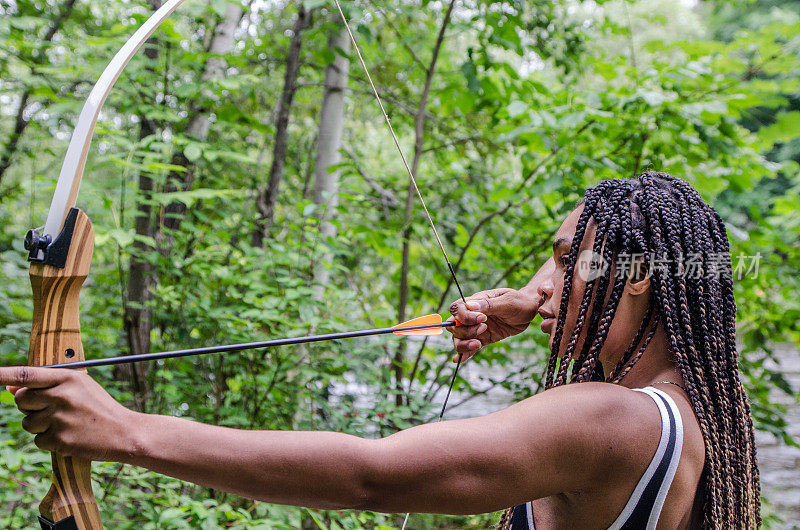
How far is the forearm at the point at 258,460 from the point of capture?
0.81 metres

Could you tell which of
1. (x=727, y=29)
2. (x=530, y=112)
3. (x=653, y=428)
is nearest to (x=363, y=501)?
(x=653, y=428)

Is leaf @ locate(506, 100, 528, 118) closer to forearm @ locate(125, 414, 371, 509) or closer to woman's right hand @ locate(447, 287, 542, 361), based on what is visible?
woman's right hand @ locate(447, 287, 542, 361)

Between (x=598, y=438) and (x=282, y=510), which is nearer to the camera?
(x=598, y=438)

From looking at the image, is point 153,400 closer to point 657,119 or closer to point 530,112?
point 530,112

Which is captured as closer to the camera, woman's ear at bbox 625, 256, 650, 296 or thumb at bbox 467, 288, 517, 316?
woman's ear at bbox 625, 256, 650, 296

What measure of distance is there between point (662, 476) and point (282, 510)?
5.61 ft

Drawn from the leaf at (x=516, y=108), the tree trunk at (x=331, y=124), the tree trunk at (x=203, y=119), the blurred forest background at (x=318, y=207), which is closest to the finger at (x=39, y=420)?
the blurred forest background at (x=318, y=207)

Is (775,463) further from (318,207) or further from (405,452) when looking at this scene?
(405,452)

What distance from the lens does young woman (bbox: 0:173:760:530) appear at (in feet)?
2.68

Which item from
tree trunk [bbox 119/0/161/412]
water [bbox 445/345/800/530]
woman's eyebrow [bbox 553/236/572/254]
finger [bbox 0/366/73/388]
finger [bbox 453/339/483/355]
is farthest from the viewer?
water [bbox 445/345/800/530]

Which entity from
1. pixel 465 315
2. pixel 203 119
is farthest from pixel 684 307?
pixel 203 119

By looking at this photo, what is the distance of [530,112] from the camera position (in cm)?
259

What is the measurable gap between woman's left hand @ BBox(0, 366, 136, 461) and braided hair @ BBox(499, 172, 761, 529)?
813 mm

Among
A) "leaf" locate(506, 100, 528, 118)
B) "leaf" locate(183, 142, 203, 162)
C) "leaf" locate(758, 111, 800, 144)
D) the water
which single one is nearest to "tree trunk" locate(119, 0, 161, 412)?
"leaf" locate(183, 142, 203, 162)
